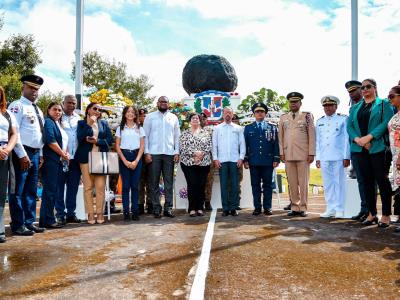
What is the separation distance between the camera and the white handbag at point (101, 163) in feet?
19.2

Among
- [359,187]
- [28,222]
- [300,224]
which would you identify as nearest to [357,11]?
[359,187]

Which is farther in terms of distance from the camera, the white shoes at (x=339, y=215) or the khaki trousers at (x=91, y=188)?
the white shoes at (x=339, y=215)

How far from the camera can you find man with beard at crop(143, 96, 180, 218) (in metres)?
6.39

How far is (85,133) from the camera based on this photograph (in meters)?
5.94

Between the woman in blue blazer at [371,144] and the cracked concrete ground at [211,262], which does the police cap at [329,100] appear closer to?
the woman in blue blazer at [371,144]

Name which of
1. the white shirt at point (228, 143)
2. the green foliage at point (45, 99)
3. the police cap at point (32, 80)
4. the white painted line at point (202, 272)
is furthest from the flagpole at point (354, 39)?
the green foliage at point (45, 99)

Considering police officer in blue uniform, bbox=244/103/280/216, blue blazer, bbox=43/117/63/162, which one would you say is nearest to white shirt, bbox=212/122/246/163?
police officer in blue uniform, bbox=244/103/280/216

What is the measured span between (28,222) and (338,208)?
14.9ft

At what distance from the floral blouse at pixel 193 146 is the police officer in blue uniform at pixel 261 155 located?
66 cm

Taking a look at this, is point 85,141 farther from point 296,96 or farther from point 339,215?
point 339,215

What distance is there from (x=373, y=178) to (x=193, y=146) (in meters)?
2.67

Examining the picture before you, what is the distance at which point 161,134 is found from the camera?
6.42 metres

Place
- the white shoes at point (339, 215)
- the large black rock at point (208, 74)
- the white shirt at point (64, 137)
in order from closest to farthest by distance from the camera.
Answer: the white shirt at point (64, 137), the white shoes at point (339, 215), the large black rock at point (208, 74)

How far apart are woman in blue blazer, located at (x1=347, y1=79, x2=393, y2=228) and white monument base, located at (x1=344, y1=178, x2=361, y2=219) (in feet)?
1.99
